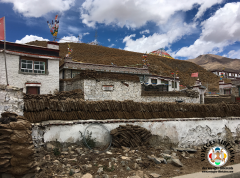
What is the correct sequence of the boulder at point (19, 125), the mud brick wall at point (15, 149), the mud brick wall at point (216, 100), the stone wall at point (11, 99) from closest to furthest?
the mud brick wall at point (15, 149) < the boulder at point (19, 125) < the stone wall at point (11, 99) < the mud brick wall at point (216, 100)

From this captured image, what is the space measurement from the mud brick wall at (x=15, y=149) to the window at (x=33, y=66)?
11553mm

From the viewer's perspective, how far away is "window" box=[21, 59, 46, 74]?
45.1 feet

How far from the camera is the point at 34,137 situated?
547 centimetres

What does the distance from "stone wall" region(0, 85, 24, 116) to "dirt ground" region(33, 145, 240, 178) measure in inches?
64.1

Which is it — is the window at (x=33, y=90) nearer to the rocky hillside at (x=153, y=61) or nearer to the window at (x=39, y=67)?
the window at (x=39, y=67)

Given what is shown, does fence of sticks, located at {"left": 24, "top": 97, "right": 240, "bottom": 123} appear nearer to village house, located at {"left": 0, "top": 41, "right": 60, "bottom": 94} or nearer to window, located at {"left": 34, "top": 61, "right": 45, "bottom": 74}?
village house, located at {"left": 0, "top": 41, "right": 60, "bottom": 94}

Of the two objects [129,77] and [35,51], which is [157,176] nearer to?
[129,77]

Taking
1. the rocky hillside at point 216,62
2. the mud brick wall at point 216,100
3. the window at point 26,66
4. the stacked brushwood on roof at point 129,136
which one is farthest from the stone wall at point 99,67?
the rocky hillside at point 216,62

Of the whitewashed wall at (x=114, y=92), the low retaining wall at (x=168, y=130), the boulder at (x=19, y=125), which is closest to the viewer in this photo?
the boulder at (x=19, y=125)

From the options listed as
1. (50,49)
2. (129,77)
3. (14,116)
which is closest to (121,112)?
(14,116)

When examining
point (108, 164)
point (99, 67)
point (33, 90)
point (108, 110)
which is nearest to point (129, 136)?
→ point (108, 110)

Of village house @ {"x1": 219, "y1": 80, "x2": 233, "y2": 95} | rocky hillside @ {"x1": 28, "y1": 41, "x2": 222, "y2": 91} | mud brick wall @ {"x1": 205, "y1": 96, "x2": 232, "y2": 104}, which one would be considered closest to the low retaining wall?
mud brick wall @ {"x1": 205, "y1": 96, "x2": 232, "y2": 104}

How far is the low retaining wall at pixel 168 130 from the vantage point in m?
5.77

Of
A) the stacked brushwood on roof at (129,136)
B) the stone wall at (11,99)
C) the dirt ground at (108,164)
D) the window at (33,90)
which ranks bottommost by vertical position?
the dirt ground at (108,164)
